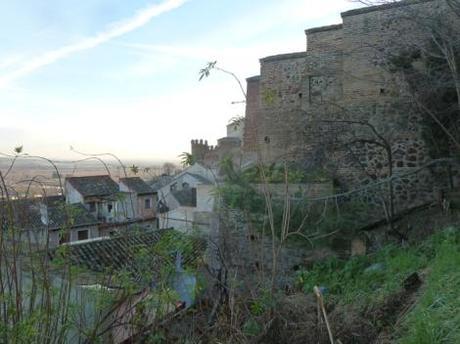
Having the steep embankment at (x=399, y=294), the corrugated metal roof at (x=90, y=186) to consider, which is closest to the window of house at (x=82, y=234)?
the corrugated metal roof at (x=90, y=186)

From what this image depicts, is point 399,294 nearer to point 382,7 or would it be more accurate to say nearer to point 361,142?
point 361,142

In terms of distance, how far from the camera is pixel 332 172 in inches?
318

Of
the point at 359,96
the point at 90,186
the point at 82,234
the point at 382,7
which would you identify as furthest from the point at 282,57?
the point at 90,186

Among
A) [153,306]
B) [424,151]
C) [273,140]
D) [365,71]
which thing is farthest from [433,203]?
[153,306]

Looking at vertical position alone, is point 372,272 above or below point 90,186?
below

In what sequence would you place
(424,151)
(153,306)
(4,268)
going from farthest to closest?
(424,151) < (153,306) < (4,268)

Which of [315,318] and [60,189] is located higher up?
[60,189]

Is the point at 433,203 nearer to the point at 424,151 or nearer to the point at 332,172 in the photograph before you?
the point at 424,151

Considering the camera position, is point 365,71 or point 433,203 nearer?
point 433,203

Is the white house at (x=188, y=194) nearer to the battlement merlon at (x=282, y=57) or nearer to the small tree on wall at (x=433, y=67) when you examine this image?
the battlement merlon at (x=282, y=57)

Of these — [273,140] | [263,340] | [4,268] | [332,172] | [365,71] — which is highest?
Answer: [365,71]

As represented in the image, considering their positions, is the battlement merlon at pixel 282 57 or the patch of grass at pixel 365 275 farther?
the battlement merlon at pixel 282 57

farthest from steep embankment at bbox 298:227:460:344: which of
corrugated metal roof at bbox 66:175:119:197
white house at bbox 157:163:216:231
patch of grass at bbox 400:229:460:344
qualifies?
corrugated metal roof at bbox 66:175:119:197

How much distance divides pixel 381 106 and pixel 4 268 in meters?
7.24
